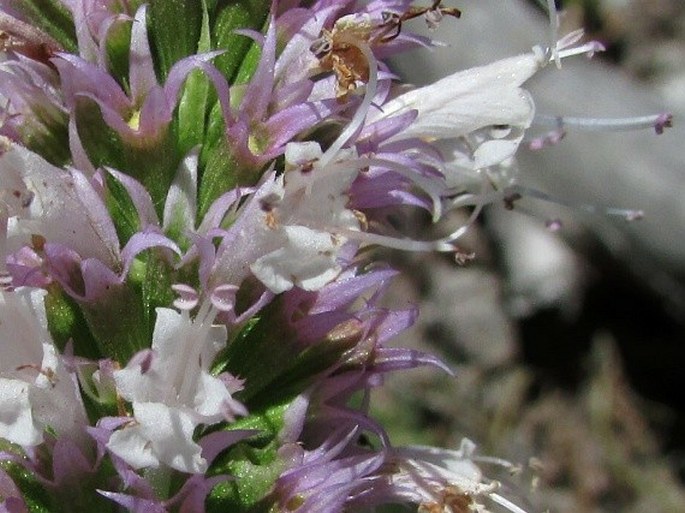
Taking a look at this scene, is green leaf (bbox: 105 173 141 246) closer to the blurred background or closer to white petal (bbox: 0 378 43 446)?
white petal (bbox: 0 378 43 446)

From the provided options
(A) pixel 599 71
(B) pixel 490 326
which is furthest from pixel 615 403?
(A) pixel 599 71

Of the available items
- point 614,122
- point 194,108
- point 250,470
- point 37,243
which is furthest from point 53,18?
point 614,122

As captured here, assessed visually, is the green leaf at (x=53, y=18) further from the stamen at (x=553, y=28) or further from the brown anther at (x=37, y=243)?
the stamen at (x=553, y=28)

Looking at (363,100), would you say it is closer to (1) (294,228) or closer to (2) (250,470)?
(1) (294,228)

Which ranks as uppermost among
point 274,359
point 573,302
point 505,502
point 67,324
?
point 67,324

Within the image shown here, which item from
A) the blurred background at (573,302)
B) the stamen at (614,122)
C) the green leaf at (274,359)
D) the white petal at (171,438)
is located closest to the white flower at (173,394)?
the white petal at (171,438)

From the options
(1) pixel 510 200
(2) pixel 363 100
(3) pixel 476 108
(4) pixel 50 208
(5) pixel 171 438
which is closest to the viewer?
(5) pixel 171 438
